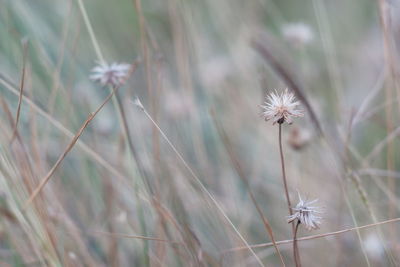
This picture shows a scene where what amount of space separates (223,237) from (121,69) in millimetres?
398

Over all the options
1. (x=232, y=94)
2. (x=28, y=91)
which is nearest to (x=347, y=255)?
(x=232, y=94)

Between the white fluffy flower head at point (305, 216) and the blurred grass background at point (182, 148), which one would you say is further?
A: the blurred grass background at point (182, 148)

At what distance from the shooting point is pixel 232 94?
1.49 metres

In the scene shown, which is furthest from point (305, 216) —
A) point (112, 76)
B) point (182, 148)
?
point (182, 148)

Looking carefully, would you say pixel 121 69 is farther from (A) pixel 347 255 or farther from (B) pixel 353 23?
(B) pixel 353 23

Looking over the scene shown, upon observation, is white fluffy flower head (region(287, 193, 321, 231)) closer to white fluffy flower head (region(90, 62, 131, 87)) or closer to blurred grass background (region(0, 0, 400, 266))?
blurred grass background (region(0, 0, 400, 266))

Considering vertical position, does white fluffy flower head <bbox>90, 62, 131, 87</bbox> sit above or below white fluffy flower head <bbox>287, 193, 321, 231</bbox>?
above

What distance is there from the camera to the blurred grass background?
2.78 ft

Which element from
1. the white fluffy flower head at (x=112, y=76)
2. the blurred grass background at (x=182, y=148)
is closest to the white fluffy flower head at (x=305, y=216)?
the blurred grass background at (x=182, y=148)

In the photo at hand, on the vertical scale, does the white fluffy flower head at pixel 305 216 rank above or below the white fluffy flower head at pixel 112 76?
below

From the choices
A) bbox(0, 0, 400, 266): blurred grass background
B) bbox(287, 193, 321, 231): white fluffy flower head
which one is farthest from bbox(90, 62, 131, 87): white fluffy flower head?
bbox(287, 193, 321, 231): white fluffy flower head

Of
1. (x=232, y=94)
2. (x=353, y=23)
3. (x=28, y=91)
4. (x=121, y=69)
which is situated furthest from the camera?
(x=353, y=23)

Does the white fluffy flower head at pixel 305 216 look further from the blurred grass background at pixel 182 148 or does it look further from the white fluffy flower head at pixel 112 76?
the white fluffy flower head at pixel 112 76

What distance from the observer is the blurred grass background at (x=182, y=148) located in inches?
33.4
